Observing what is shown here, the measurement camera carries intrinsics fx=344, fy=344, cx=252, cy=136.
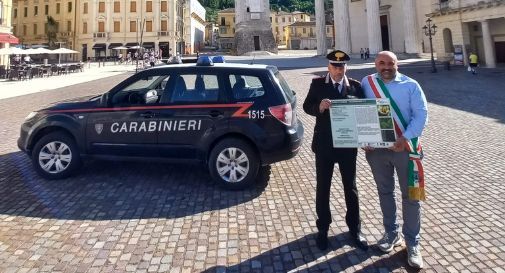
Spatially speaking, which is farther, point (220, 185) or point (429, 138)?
point (429, 138)

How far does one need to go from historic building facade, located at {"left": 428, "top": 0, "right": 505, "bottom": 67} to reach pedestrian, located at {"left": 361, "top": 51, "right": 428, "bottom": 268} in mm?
32498

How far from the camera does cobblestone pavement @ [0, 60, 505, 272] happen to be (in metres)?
3.73

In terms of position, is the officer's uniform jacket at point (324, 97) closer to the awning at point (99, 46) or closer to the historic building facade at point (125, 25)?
the historic building facade at point (125, 25)

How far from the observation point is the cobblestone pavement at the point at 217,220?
3.73 metres

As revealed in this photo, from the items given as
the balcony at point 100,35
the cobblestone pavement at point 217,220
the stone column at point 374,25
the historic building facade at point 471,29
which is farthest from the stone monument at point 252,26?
the cobblestone pavement at point 217,220

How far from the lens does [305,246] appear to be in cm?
404

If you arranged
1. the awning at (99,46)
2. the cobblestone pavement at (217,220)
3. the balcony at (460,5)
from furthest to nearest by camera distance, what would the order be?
the awning at (99,46), the balcony at (460,5), the cobblestone pavement at (217,220)

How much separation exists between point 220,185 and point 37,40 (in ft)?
248

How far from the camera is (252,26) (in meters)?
72.4

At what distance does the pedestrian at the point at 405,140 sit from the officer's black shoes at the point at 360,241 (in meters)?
0.47

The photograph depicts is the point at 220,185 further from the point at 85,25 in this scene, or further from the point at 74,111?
the point at 85,25

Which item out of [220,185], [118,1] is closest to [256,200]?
[220,185]

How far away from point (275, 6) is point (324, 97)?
144754 mm

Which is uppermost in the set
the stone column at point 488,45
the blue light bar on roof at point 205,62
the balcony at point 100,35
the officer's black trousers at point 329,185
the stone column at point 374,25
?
the balcony at point 100,35
